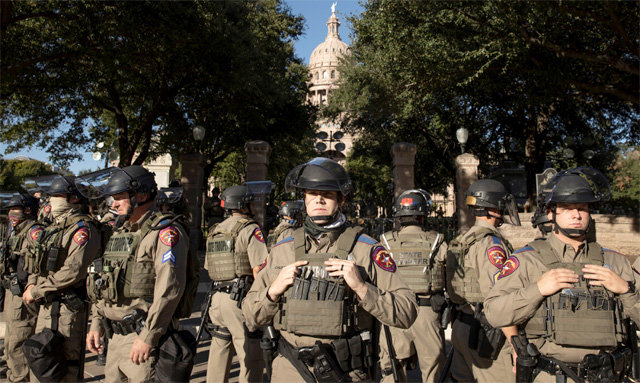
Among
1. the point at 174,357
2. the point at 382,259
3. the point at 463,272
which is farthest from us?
the point at 463,272

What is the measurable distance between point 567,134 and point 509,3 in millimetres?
12969

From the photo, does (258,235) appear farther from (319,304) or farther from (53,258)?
(319,304)

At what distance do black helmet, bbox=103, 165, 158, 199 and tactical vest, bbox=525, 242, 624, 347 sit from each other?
320cm

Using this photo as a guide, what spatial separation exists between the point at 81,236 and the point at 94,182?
0.55m

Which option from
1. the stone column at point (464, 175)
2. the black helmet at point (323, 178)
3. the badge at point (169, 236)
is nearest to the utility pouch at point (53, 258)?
the badge at point (169, 236)

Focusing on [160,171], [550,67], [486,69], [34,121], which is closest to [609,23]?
[550,67]

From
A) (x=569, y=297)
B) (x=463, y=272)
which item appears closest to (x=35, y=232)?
(x=463, y=272)

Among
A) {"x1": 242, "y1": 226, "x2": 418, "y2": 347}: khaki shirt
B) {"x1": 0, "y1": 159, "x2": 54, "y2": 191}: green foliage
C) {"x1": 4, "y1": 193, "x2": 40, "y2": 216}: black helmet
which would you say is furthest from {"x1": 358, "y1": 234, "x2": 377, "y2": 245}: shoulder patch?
{"x1": 0, "y1": 159, "x2": 54, "y2": 191}: green foliage

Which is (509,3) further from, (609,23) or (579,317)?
(579,317)

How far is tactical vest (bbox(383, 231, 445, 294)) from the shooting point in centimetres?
461

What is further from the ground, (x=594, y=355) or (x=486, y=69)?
(x=486, y=69)

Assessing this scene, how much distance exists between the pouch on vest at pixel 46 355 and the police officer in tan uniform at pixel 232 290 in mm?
1425

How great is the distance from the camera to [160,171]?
5484 centimetres

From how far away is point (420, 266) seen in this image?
463 centimetres
